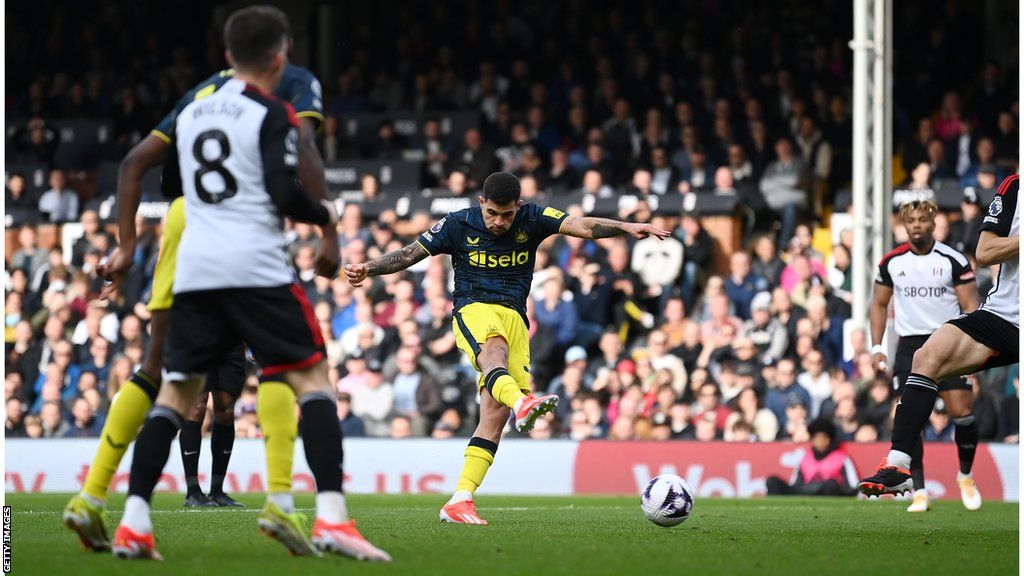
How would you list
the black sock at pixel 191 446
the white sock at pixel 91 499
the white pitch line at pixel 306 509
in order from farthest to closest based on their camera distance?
1. the black sock at pixel 191 446
2. the white pitch line at pixel 306 509
3. the white sock at pixel 91 499

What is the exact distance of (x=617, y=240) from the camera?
18.3 m

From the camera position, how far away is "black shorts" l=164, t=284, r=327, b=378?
5977 millimetres

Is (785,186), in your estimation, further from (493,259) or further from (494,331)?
(494,331)

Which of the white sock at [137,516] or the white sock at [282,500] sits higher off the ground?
the white sock at [282,500]

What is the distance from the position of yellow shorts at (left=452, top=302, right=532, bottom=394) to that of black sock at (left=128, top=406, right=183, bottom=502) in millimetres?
3191

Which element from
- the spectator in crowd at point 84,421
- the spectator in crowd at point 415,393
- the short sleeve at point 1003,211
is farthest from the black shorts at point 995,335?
the spectator in crowd at point 84,421

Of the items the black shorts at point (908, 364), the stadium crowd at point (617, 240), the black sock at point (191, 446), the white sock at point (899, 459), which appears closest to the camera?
the white sock at point (899, 459)

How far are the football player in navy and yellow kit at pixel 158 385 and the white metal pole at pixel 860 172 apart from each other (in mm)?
10426

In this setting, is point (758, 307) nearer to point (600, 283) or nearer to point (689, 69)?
point (600, 283)

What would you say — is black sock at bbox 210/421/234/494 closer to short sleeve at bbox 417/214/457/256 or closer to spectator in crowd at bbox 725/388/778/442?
short sleeve at bbox 417/214/457/256

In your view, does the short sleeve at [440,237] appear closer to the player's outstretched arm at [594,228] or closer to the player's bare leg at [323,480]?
the player's outstretched arm at [594,228]

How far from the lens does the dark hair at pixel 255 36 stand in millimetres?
5902

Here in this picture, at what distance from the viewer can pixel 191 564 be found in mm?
5832

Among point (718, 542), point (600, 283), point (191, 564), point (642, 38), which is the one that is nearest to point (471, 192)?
point (600, 283)
